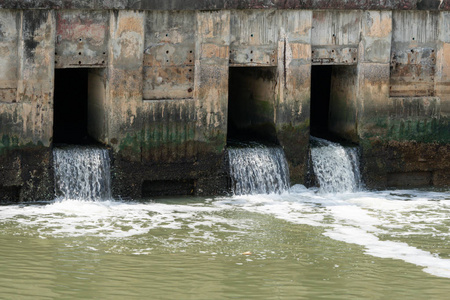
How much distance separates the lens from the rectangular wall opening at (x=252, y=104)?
49.9 ft

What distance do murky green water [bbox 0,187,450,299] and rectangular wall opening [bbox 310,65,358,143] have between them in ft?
5.61

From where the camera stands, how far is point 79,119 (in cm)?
1620

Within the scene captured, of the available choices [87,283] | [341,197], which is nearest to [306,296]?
[87,283]

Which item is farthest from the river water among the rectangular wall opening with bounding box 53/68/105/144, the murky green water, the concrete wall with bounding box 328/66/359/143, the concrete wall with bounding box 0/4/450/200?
the rectangular wall opening with bounding box 53/68/105/144

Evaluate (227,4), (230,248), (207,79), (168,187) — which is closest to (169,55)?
(207,79)

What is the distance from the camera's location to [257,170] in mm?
14688

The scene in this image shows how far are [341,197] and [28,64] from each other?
510cm

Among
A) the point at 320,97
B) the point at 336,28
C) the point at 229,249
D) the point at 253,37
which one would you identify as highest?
the point at 336,28

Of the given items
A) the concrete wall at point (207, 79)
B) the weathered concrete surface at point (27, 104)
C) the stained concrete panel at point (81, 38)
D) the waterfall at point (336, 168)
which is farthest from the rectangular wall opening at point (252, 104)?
the weathered concrete surface at point (27, 104)

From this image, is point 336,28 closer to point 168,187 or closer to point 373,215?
point 373,215

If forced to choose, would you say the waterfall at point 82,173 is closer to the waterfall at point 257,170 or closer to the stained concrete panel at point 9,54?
the stained concrete panel at point 9,54

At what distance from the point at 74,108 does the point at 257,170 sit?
3.63m

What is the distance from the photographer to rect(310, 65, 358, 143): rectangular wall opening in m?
15.6

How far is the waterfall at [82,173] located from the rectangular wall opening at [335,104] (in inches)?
166
